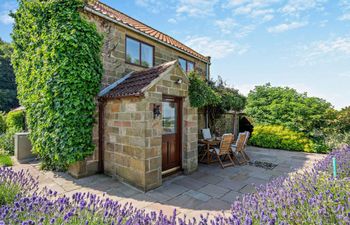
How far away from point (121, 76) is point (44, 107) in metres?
2.74

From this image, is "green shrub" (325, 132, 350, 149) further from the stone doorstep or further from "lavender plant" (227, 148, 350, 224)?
"lavender plant" (227, 148, 350, 224)

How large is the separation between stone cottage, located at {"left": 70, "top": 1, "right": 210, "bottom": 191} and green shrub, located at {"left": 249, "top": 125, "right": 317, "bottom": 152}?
708cm

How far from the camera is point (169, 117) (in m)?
6.06

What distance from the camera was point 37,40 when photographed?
607 centimetres

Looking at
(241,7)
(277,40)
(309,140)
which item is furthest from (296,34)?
(309,140)

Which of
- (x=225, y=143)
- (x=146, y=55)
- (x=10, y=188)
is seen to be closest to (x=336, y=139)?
(x=225, y=143)

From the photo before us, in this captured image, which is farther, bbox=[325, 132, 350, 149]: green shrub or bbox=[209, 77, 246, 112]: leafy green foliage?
bbox=[209, 77, 246, 112]: leafy green foliage

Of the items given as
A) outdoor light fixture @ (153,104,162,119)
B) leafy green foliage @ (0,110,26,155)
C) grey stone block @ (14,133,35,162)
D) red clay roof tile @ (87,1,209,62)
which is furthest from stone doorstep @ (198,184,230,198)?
leafy green foliage @ (0,110,26,155)

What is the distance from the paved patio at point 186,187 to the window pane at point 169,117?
1574 millimetres

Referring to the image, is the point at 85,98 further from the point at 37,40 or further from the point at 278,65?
the point at 278,65

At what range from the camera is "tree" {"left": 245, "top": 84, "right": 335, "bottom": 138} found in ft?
34.4

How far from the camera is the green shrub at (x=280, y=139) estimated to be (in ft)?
33.5

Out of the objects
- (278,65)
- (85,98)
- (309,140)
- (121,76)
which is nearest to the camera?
(85,98)

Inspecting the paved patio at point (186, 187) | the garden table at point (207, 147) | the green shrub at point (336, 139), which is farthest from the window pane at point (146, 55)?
the green shrub at point (336, 139)
